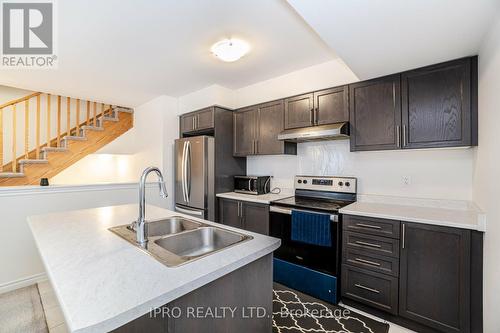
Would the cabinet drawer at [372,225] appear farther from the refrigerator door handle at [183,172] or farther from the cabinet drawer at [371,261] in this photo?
the refrigerator door handle at [183,172]

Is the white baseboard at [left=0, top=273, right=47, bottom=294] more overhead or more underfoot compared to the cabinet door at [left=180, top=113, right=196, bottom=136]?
more underfoot

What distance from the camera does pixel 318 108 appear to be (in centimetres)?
263

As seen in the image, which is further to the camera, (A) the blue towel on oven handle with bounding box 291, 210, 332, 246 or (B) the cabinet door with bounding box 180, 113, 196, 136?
(B) the cabinet door with bounding box 180, 113, 196, 136

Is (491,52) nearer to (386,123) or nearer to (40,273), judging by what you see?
(386,123)

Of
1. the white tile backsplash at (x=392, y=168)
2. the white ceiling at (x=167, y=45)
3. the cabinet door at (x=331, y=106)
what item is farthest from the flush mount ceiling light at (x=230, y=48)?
the white tile backsplash at (x=392, y=168)

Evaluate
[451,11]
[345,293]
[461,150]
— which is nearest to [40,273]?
[345,293]

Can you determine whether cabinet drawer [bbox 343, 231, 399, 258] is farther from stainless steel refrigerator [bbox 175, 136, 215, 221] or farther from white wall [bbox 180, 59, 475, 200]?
stainless steel refrigerator [bbox 175, 136, 215, 221]

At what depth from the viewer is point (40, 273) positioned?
8.66ft

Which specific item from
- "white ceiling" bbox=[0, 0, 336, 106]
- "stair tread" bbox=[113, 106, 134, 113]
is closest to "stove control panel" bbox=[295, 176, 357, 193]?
"white ceiling" bbox=[0, 0, 336, 106]

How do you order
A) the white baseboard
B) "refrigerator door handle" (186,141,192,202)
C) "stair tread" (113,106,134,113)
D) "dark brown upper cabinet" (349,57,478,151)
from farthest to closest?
"stair tread" (113,106,134,113)
"refrigerator door handle" (186,141,192,202)
the white baseboard
"dark brown upper cabinet" (349,57,478,151)

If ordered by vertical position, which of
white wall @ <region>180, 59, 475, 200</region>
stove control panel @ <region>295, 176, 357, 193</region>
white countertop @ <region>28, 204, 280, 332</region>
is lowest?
white countertop @ <region>28, 204, 280, 332</region>

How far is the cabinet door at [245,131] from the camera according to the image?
3268 mm

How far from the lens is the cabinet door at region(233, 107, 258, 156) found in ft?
10.7

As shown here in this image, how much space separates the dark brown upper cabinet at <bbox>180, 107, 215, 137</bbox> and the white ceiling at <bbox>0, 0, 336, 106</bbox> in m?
0.40
